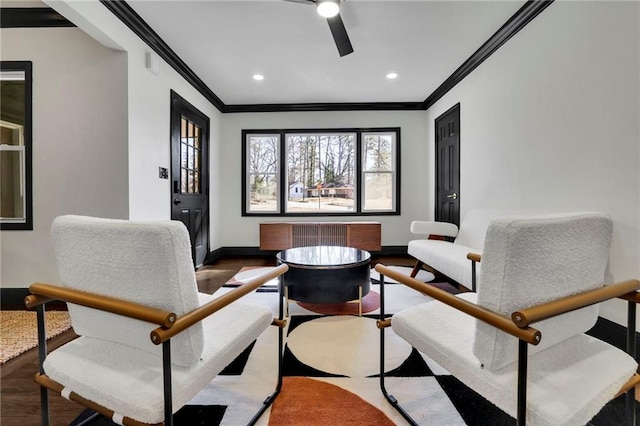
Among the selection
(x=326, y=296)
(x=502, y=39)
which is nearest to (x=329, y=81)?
(x=502, y=39)

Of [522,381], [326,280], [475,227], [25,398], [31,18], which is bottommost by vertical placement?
[25,398]

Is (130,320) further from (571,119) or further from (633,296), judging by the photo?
(571,119)

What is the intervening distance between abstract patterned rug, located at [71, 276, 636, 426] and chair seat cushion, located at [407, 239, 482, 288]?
0.81 m

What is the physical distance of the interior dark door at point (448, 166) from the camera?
3758 millimetres

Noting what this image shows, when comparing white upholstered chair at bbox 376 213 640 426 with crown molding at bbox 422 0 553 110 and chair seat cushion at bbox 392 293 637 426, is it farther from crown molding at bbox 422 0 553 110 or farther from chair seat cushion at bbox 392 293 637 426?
crown molding at bbox 422 0 553 110

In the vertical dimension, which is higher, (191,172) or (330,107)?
(330,107)

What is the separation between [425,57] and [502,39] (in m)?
0.74

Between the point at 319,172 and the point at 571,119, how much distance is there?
3.44 meters

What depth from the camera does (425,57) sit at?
319 centimetres

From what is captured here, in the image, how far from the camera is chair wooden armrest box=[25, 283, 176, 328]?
744 millimetres

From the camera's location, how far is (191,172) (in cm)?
379

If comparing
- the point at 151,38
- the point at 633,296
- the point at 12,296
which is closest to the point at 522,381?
the point at 633,296

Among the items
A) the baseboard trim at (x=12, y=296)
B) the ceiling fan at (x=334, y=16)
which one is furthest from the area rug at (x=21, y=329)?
the ceiling fan at (x=334, y=16)

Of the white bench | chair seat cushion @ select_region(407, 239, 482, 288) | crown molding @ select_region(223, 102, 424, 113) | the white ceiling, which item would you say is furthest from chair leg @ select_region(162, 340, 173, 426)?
crown molding @ select_region(223, 102, 424, 113)
